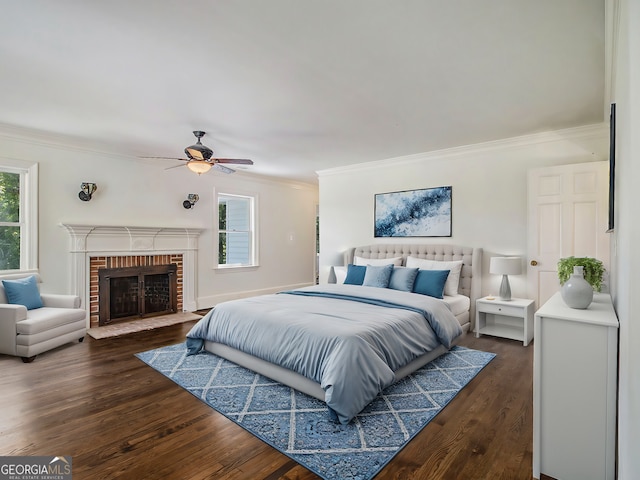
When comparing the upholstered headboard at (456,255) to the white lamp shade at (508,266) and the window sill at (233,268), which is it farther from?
the window sill at (233,268)

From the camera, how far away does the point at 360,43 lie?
7.59 ft

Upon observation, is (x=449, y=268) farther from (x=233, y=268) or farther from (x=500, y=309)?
(x=233, y=268)

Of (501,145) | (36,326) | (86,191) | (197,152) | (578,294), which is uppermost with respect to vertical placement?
(501,145)

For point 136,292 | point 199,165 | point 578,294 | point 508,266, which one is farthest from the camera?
point 136,292

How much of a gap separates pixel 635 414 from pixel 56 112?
15.6 feet

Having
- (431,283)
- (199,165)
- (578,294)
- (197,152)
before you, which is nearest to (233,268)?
(199,165)

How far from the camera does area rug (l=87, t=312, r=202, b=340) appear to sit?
14.9 ft

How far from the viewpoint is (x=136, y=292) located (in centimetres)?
536

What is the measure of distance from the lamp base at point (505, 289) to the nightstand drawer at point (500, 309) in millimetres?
156

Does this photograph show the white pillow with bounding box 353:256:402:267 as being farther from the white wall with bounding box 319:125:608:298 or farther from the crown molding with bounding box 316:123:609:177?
the crown molding with bounding box 316:123:609:177

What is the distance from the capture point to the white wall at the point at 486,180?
416cm

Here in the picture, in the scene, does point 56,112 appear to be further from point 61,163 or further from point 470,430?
point 470,430

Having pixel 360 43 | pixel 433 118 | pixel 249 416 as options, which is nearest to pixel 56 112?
pixel 360 43

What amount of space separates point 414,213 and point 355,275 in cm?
137
